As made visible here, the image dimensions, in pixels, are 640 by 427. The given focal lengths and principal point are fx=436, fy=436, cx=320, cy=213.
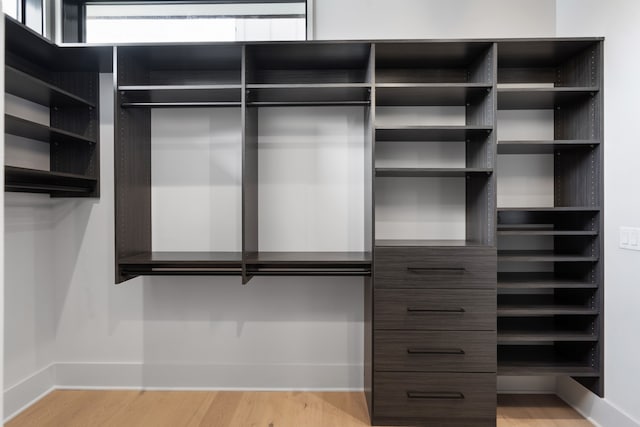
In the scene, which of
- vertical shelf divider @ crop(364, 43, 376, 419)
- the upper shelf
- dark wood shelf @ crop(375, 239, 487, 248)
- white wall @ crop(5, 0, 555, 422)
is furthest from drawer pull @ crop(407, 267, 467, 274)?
the upper shelf

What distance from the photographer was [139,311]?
2770mm

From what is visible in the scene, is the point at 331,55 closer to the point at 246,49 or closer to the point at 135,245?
the point at 246,49

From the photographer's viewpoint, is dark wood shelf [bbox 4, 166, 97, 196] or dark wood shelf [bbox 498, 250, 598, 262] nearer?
dark wood shelf [bbox 4, 166, 97, 196]

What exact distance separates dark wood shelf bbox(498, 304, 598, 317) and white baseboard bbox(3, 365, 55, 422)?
106 inches

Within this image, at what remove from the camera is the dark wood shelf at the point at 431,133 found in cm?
226

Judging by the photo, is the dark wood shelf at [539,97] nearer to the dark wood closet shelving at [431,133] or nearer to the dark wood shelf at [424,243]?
the dark wood closet shelving at [431,133]

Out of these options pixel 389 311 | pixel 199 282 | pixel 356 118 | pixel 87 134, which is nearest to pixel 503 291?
pixel 389 311

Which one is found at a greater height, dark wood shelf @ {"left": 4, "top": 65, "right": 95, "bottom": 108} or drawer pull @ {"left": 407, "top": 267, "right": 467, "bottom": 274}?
dark wood shelf @ {"left": 4, "top": 65, "right": 95, "bottom": 108}

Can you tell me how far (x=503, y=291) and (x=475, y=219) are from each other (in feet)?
1.71

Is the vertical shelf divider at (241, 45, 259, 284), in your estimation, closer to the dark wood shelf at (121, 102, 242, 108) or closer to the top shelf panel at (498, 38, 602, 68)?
the dark wood shelf at (121, 102, 242, 108)

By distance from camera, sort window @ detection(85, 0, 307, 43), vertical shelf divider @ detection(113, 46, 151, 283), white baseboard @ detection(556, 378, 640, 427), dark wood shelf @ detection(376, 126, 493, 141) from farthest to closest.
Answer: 1. window @ detection(85, 0, 307, 43)
2. vertical shelf divider @ detection(113, 46, 151, 283)
3. dark wood shelf @ detection(376, 126, 493, 141)
4. white baseboard @ detection(556, 378, 640, 427)

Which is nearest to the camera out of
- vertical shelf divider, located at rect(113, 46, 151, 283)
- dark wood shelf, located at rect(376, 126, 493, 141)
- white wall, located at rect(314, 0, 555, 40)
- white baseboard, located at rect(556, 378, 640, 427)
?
white baseboard, located at rect(556, 378, 640, 427)

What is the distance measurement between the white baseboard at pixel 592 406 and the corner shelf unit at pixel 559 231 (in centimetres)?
7

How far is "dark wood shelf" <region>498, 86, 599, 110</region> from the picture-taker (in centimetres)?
229
